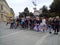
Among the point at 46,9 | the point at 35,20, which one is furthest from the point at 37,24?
the point at 46,9

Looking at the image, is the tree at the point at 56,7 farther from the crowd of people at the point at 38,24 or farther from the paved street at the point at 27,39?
the paved street at the point at 27,39

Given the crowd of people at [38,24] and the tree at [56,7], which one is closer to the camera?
the crowd of people at [38,24]

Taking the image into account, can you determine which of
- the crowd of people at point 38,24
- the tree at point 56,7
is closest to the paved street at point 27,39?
the crowd of people at point 38,24

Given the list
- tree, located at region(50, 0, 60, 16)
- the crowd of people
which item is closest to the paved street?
the crowd of people

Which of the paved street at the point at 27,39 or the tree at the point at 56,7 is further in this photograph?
the tree at the point at 56,7

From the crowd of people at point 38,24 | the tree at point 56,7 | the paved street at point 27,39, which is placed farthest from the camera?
the tree at point 56,7

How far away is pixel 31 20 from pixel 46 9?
72.9m

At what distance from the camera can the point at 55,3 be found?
90938 millimetres

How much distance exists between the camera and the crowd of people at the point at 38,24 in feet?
82.5

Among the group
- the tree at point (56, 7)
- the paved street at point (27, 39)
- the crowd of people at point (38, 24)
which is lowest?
the paved street at point (27, 39)

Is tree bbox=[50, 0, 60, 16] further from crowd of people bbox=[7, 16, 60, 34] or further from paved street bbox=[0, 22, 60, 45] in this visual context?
paved street bbox=[0, 22, 60, 45]

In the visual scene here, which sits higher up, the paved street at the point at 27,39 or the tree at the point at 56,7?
the tree at the point at 56,7

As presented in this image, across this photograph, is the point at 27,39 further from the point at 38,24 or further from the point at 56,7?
the point at 56,7

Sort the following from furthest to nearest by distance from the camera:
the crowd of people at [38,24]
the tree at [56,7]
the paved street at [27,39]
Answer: the tree at [56,7] → the crowd of people at [38,24] → the paved street at [27,39]
